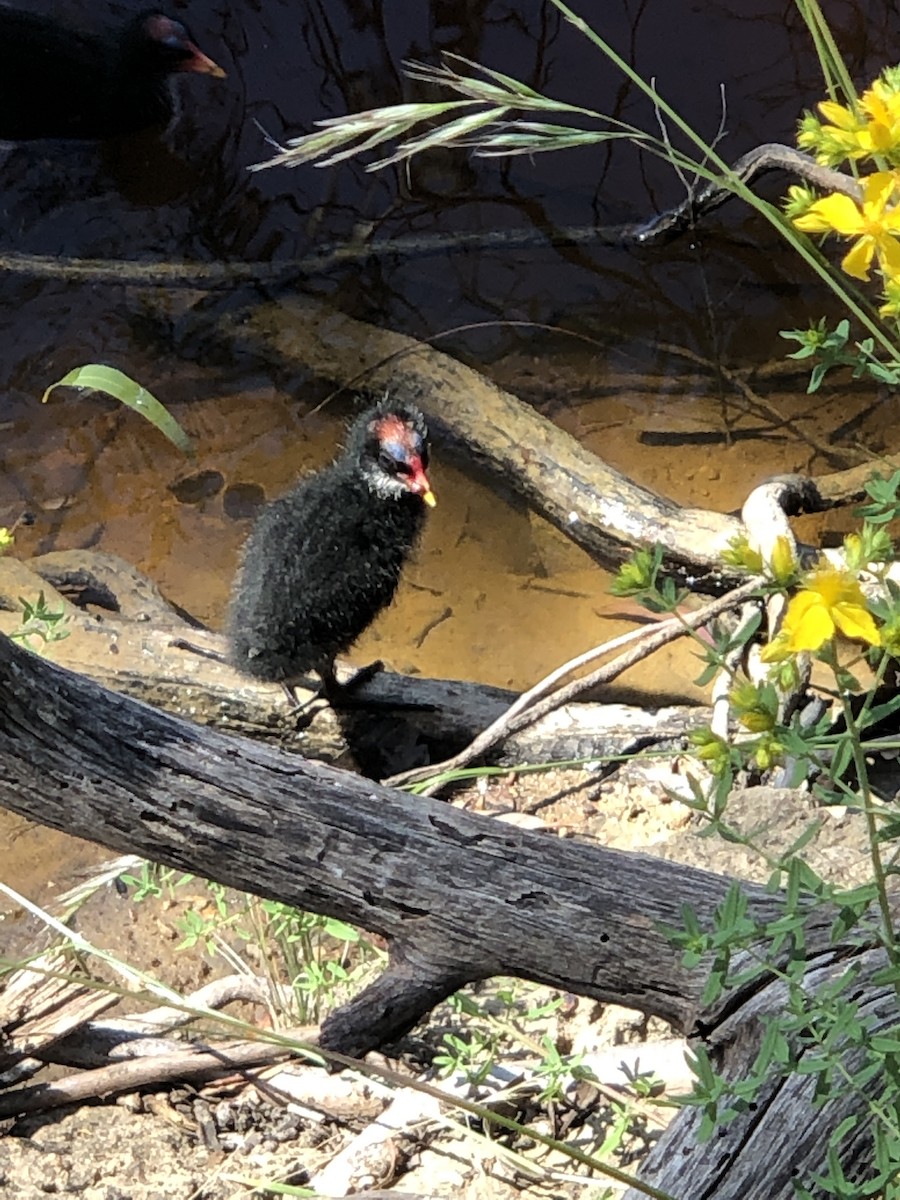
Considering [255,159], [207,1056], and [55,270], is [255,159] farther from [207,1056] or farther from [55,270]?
[207,1056]

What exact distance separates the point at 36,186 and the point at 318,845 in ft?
16.7

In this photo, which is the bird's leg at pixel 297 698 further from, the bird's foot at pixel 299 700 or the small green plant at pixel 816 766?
the small green plant at pixel 816 766

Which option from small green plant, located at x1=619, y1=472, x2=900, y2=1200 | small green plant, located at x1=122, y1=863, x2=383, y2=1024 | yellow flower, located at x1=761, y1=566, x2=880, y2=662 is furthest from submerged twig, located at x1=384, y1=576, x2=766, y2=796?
yellow flower, located at x1=761, y1=566, x2=880, y2=662

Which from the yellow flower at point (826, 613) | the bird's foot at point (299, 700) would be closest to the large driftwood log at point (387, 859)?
the yellow flower at point (826, 613)

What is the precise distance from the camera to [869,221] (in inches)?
48.8

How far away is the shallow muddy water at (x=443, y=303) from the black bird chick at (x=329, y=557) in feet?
2.66

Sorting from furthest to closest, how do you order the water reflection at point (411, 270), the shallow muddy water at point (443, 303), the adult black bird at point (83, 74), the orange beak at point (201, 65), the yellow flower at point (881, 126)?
the orange beak at point (201, 65)
the adult black bird at point (83, 74)
the water reflection at point (411, 270)
the shallow muddy water at point (443, 303)
the yellow flower at point (881, 126)

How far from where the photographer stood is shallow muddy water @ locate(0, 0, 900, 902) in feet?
14.8

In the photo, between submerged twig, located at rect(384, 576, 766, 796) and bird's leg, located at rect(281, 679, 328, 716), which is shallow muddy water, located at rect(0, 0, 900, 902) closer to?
bird's leg, located at rect(281, 679, 328, 716)

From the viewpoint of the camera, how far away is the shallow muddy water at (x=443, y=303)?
4.51 metres

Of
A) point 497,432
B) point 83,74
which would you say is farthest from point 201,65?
point 497,432

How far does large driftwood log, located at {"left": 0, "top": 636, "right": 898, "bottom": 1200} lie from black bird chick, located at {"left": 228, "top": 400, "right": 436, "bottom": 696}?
1460 mm

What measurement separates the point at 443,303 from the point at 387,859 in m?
3.91

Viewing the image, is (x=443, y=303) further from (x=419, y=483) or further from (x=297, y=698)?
(x=297, y=698)
